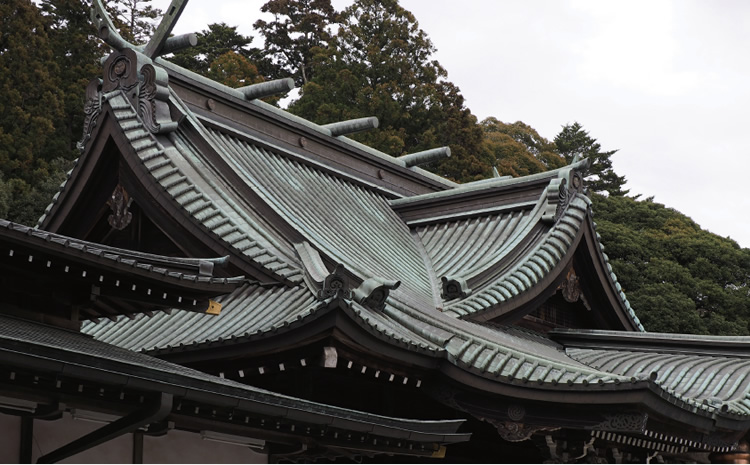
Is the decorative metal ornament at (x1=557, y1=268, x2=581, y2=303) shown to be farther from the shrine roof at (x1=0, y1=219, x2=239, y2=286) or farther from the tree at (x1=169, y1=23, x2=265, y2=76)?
the tree at (x1=169, y1=23, x2=265, y2=76)

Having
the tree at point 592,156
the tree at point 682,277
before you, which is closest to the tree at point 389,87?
the tree at point 682,277

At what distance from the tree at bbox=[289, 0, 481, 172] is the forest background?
0.15ft

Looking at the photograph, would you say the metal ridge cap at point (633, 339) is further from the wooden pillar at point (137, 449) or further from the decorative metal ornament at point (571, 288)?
the wooden pillar at point (137, 449)

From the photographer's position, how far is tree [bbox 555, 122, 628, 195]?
163ft

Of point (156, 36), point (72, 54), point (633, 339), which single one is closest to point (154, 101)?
point (156, 36)

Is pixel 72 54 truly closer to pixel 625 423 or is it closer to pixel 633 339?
pixel 633 339

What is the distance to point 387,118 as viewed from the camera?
35094 millimetres

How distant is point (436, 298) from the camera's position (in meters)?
14.0

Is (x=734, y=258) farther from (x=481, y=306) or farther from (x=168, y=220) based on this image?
(x=168, y=220)

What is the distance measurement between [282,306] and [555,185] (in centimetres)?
643

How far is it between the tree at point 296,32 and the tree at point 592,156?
1325 cm

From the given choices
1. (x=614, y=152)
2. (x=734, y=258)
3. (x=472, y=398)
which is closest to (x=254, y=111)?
(x=472, y=398)

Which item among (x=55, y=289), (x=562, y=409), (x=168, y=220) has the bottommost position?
(x=562, y=409)

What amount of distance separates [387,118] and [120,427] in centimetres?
2864
